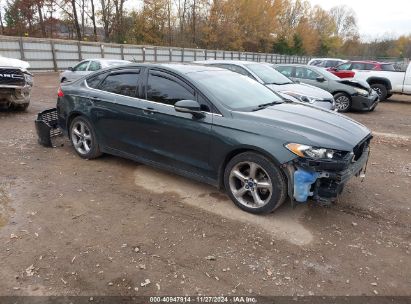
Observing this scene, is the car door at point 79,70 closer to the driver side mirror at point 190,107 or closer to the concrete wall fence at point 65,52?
the concrete wall fence at point 65,52

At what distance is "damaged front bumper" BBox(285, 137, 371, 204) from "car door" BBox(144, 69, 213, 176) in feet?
3.51

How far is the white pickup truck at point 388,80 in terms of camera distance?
556 inches

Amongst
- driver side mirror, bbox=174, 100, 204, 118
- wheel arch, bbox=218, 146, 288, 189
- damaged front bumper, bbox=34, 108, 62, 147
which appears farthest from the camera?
damaged front bumper, bbox=34, 108, 62, 147

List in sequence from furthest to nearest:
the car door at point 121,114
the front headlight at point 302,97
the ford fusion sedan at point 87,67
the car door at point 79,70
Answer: the car door at point 79,70 → the ford fusion sedan at point 87,67 → the front headlight at point 302,97 → the car door at point 121,114

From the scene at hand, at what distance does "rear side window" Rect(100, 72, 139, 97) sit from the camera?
501cm

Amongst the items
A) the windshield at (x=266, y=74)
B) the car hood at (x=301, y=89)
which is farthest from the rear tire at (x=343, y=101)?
the windshield at (x=266, y=74)

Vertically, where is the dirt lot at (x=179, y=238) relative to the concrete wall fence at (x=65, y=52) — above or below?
below

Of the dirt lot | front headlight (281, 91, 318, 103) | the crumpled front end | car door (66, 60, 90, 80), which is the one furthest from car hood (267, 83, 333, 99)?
car door (66, 60, 90, 80)

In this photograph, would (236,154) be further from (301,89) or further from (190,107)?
(301,89)

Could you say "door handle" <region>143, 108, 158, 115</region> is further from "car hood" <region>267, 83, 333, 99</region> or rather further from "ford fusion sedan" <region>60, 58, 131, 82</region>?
"ford fusion sedan" <region>60, 58, 131, 82</region>

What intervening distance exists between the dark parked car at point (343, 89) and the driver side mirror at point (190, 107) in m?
8.37

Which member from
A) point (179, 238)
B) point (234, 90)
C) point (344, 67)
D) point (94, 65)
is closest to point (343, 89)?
point (344, 67)

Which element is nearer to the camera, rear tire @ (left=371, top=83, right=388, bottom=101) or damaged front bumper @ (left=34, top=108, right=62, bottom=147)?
damaged front bumper @ (left=34, top=108, right=62, bottom=147)

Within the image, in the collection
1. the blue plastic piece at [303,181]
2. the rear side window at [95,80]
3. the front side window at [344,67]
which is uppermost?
the rear side window at [95,80]
